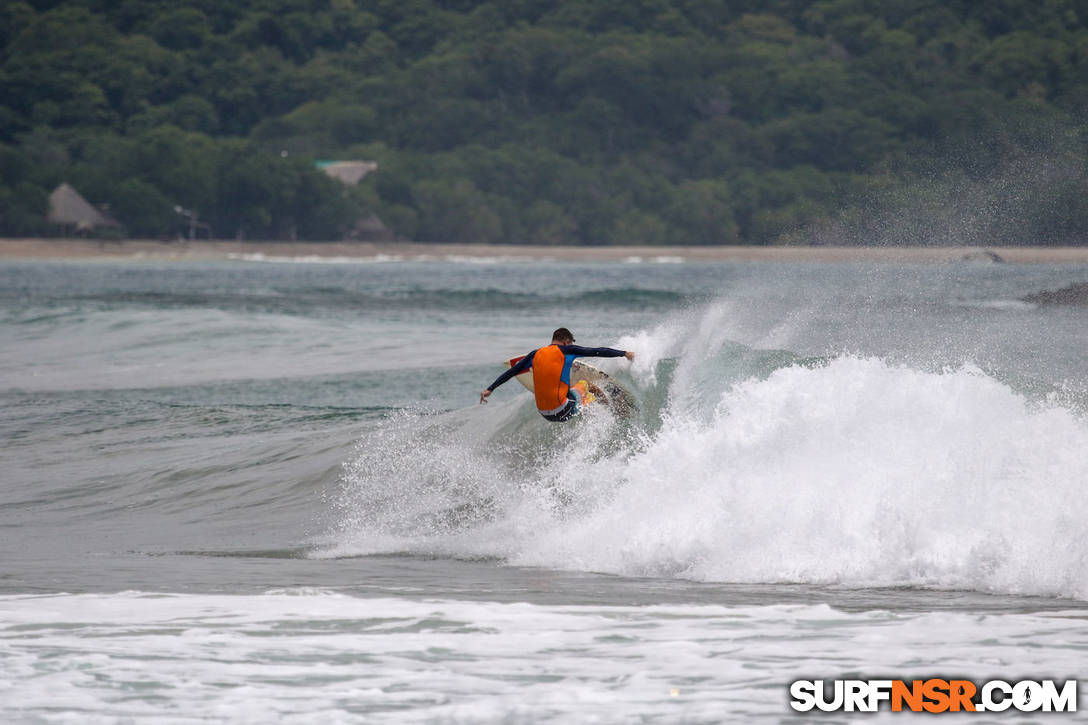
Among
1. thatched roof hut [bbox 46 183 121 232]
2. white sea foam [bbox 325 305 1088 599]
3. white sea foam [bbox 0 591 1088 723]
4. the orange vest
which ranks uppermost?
thatched roof hut [bbox 46 183 121 232]

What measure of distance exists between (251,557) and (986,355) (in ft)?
51.2

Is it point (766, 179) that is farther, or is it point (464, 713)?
point (766, 179)

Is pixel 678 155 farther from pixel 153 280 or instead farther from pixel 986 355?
pixel 986 355

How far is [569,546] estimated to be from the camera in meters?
10.9

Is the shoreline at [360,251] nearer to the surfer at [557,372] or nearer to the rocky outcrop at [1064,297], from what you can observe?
the rocky outcrop at [1064,297]

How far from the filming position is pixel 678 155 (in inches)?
6658

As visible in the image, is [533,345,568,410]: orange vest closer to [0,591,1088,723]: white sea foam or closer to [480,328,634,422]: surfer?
[480,328,634,422]: surfer

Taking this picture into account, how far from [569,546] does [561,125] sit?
166 meters

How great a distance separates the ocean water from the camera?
7.37m

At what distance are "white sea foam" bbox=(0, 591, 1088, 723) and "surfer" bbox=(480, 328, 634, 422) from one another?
3257 millimetres

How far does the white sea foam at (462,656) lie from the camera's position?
6969mm

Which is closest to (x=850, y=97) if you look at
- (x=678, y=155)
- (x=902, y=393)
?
(x=678, y=155)

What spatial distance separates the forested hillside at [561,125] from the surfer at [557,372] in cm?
7803

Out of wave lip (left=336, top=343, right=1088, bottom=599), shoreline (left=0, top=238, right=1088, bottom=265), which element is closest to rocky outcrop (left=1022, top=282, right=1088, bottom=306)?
wave lip (left=336, top=343, right=1088, bottom=599)
